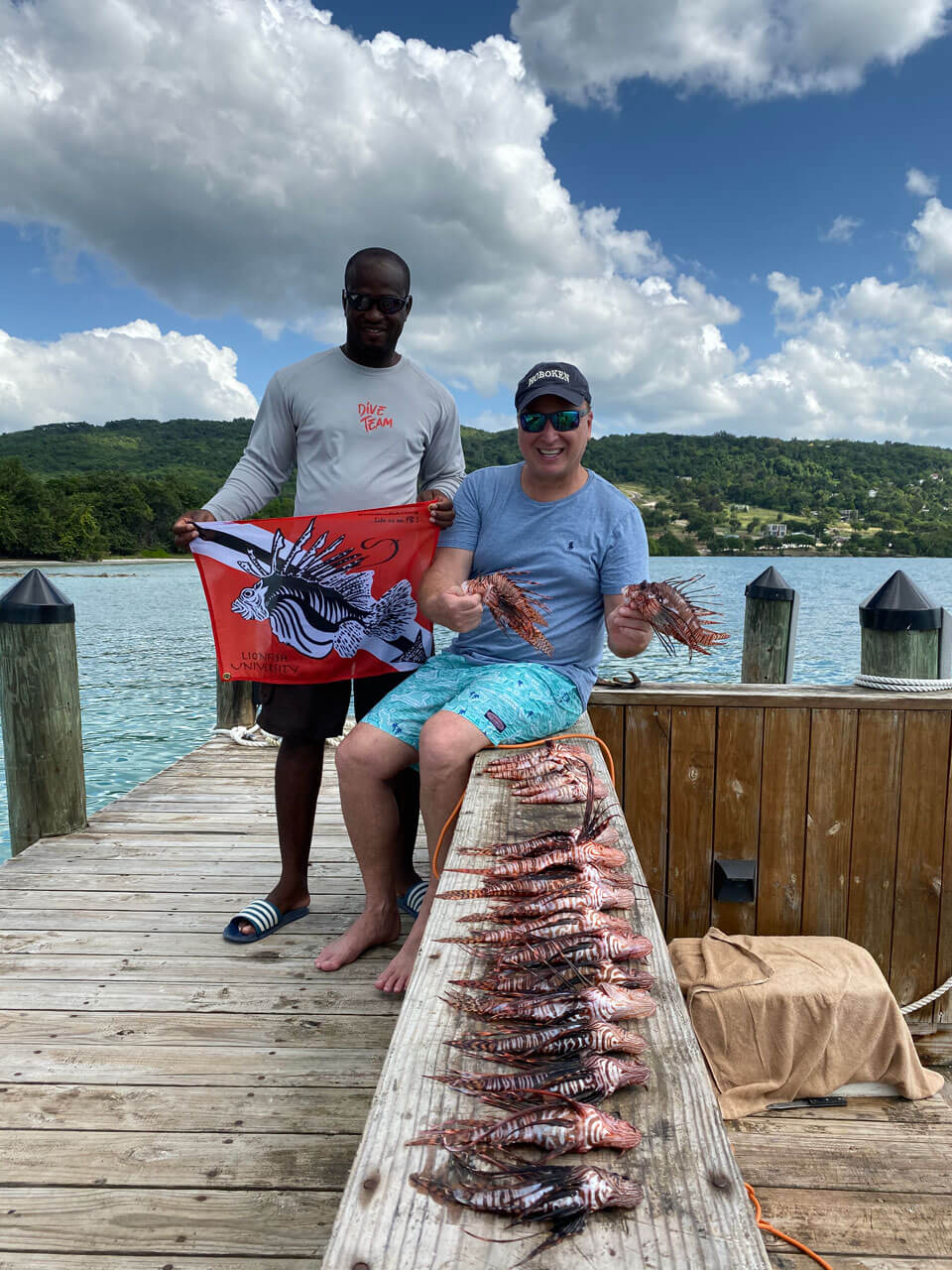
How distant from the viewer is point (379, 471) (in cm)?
343

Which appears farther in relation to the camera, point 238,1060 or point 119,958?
point 119,958

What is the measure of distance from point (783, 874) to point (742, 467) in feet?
113

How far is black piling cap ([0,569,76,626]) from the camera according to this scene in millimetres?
4719

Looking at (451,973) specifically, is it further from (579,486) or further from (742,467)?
(742,467)

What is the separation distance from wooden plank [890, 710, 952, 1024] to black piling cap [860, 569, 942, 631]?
3.01ft

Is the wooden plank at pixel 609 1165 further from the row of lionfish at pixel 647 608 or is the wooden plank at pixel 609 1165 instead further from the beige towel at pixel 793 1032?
the beige towel at pixel 793 1032

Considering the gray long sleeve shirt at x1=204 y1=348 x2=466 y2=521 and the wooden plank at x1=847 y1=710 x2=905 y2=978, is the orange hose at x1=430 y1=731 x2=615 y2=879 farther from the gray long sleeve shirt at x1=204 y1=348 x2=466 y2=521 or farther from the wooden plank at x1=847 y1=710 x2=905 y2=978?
the wooden plank at x1=847 y1=710 x2=905 y2=978

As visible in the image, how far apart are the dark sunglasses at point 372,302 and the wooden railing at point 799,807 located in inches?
78.5

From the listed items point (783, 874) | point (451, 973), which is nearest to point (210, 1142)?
point (451, 973)

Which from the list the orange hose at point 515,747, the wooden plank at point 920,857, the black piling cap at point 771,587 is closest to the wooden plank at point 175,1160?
the orange hose at point 515,747

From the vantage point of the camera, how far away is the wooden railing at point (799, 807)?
4078mm

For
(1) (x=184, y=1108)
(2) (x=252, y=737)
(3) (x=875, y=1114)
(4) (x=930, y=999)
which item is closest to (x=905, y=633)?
(4) (x=930, y=999)

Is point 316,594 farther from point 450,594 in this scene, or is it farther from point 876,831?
point 876,831

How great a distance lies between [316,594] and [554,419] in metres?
1.29
